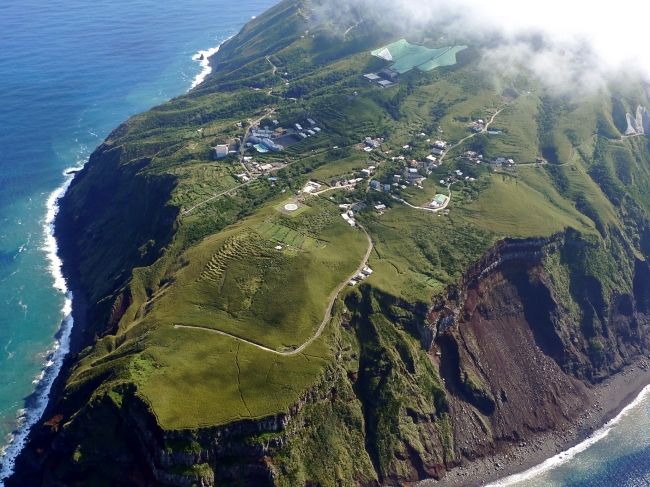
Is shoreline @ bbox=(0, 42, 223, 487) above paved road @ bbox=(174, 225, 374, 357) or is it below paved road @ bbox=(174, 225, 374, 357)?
below

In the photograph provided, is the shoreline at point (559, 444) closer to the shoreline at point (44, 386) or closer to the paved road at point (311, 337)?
the paved road at point (311, 337)

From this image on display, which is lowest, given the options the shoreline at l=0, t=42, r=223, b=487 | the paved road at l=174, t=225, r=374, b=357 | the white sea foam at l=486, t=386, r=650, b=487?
the white sea foam at l=486, t=386, r=650, b=487

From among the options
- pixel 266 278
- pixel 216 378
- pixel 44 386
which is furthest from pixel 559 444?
pixel 44 386

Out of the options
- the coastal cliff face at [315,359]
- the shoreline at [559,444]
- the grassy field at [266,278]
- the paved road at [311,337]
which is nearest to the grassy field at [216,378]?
the coastal cliff face at [315,359]

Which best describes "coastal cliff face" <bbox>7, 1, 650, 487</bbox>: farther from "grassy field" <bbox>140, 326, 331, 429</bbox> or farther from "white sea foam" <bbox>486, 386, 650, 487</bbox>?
"white sea foam" <bbox>486, 386, 650, 487</bbox>

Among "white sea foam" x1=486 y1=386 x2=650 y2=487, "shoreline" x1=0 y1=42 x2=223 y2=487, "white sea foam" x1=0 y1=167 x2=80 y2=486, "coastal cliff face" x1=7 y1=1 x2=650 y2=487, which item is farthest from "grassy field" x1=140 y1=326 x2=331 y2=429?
"white sea foam" x1=486 y1=386 x2=650 y2=487

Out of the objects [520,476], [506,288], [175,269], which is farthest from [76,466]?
[506,288]

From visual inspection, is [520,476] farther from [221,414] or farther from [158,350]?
[158,350]
